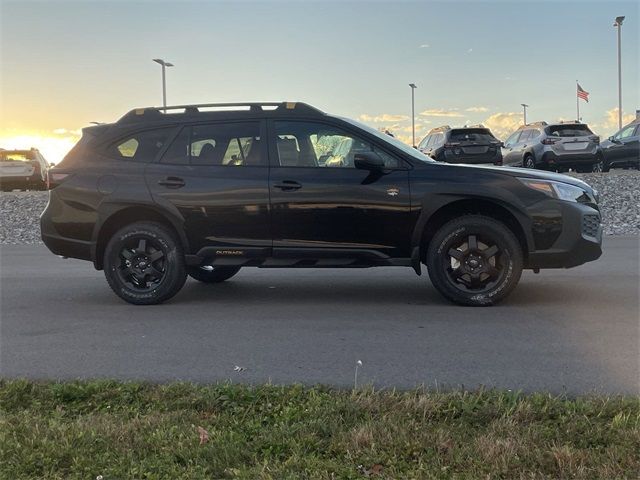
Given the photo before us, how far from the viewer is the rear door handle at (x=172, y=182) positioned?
245 inches

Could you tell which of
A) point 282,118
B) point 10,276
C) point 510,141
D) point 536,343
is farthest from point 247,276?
point 510,141

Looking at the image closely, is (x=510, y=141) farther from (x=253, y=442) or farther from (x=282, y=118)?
(x=253, y=442)

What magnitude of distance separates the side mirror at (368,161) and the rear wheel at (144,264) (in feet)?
6.49

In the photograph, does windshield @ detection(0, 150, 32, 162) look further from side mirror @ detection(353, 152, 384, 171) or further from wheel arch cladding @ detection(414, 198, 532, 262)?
wheel arch cladding @ detection(414, 198, 532, 262)

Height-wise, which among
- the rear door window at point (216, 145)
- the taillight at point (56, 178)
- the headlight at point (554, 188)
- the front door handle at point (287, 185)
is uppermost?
the rear door window at point (216, 145)

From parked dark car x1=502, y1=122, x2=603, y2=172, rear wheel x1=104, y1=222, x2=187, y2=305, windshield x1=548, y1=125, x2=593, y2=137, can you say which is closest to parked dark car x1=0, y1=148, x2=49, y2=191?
parked dark car x1=502, y1=122, x2=603, y2=172

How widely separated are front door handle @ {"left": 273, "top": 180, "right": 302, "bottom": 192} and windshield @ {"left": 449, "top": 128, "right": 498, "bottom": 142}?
1589cm

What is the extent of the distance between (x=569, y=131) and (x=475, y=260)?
15076 mm

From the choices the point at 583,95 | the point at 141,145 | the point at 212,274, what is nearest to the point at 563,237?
the point at 212,274

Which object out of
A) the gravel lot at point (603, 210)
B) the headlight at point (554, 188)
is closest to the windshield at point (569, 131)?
the gravel lot at point (603, 210)

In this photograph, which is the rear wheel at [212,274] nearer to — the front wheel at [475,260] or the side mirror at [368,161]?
the side mirror at [368,161]

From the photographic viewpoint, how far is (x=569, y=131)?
1925 cm

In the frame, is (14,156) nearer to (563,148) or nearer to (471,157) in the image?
(471,157)

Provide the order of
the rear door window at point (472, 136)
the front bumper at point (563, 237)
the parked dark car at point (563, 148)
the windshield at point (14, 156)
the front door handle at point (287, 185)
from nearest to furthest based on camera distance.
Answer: the front bumper at point (563, 237)
the front door handle at point (287, 185)
the parked dark car at point (563, 148)
the rear door window at point (472, 136)
the windshield at point (14, 156)
